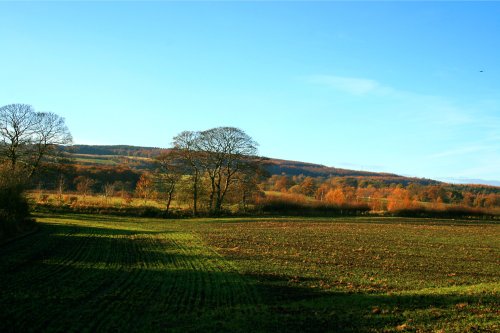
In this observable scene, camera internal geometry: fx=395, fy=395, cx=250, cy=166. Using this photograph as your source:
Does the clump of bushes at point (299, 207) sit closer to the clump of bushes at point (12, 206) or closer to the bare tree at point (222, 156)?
the bare tree at point (222, 156)

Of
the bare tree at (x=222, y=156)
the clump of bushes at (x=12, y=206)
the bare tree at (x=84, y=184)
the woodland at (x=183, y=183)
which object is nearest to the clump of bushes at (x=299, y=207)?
the woodland at (x=183, y=183)

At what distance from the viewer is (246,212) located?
6612 centimetres

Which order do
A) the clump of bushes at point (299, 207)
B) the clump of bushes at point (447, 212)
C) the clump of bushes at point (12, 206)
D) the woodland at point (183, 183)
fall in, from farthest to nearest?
the clump of bushes at point (447, 212) < the clump of bushes at point (299, 207) < the woodland at point (183, 183) < the clump of bushes at point (12, 206)

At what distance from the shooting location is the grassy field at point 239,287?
11727 millimetres

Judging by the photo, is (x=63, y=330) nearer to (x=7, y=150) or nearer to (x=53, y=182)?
(x=7, y=150)

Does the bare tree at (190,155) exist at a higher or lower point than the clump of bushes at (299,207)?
higher

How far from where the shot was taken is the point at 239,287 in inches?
658

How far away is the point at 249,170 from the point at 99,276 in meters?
46.7

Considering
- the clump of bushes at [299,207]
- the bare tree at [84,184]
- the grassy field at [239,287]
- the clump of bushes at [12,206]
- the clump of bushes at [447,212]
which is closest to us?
the grassy field at [239,287]

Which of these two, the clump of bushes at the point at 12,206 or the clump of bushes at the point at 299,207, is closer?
the clump of bushes at the point at 12,206

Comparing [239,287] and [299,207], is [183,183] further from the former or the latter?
[239,287]

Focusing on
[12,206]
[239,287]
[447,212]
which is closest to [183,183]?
[12,206]

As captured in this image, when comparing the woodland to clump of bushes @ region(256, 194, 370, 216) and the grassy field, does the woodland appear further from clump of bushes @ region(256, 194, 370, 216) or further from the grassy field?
the grassy field

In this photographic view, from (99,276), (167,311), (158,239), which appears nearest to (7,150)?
(158,239)
